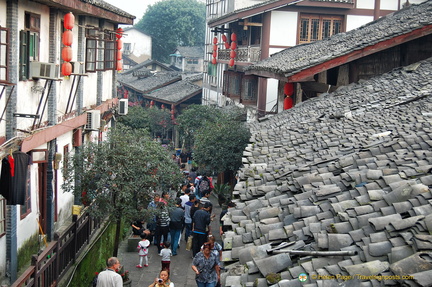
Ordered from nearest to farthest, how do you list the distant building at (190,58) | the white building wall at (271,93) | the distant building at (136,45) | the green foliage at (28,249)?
the green foliage at (28,249) < the white building wall at (271,93) < the distant building at (190,58) < the distant building at (136,45)

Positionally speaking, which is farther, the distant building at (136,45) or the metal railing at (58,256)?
the distant building at (136,45)

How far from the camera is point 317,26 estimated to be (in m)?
32.0

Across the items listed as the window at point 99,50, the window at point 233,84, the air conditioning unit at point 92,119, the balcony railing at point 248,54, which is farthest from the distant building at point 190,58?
the air conditioning unit at point 92,119

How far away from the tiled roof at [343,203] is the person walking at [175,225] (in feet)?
18.6

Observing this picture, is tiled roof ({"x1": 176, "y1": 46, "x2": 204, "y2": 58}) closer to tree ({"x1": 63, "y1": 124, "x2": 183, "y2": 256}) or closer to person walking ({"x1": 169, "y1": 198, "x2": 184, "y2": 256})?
person walking ({"x1": 169, "y1": 198, "x2": 184, "y2": 256})

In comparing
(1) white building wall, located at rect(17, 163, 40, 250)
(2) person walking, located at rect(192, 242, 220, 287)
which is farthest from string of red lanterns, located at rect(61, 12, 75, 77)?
(2) person walking, located at rect(192, 242, 220, 287)

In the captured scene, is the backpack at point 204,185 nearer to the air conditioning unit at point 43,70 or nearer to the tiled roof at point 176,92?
the air conditioning unit at point 43,70

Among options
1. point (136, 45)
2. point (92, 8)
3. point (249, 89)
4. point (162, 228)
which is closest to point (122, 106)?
point (92, 8)

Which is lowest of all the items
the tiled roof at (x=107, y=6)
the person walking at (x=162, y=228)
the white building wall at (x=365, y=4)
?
the person walking at (x=162, y=228)

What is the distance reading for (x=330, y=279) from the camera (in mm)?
4578

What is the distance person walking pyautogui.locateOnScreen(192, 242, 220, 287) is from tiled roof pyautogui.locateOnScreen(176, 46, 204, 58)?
63.0 metres

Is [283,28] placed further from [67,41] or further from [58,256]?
[58,256]

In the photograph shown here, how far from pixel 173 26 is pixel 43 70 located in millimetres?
74955

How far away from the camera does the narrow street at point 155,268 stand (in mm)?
14844
